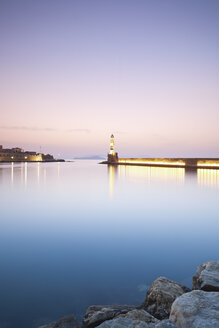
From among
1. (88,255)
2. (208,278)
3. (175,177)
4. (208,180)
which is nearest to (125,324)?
(208,278)

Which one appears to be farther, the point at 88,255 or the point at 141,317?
the point at 88,255

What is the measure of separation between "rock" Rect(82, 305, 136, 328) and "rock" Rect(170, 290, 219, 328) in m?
0.67

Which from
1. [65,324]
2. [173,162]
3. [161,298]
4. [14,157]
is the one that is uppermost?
[14,157]

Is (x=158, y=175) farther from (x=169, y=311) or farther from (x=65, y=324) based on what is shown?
(x=65, y=324)

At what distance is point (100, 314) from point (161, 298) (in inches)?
26.2

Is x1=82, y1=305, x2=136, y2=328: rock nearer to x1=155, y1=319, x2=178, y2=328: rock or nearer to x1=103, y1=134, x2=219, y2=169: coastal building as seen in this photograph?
x1=155, y1=319, x2=178, y2=328: rock

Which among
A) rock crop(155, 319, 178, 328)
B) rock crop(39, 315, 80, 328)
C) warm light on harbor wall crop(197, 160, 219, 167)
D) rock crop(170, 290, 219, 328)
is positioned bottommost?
rock crop(39, 315, 80, 328)

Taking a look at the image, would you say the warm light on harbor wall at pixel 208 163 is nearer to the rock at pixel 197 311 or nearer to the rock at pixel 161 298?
the rock at pixel 161 298

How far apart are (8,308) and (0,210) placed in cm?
670

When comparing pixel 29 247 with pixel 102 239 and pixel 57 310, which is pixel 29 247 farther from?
pixel 57 310

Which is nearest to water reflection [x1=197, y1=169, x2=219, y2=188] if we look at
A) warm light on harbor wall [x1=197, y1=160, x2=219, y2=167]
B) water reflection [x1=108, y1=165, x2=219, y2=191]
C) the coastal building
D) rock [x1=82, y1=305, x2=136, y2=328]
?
water reflection [x1=108, y1=165, x2=219, y2=191]

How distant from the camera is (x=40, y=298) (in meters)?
3.10

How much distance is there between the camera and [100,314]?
7.93ft

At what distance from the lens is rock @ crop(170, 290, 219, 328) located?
1838mm
